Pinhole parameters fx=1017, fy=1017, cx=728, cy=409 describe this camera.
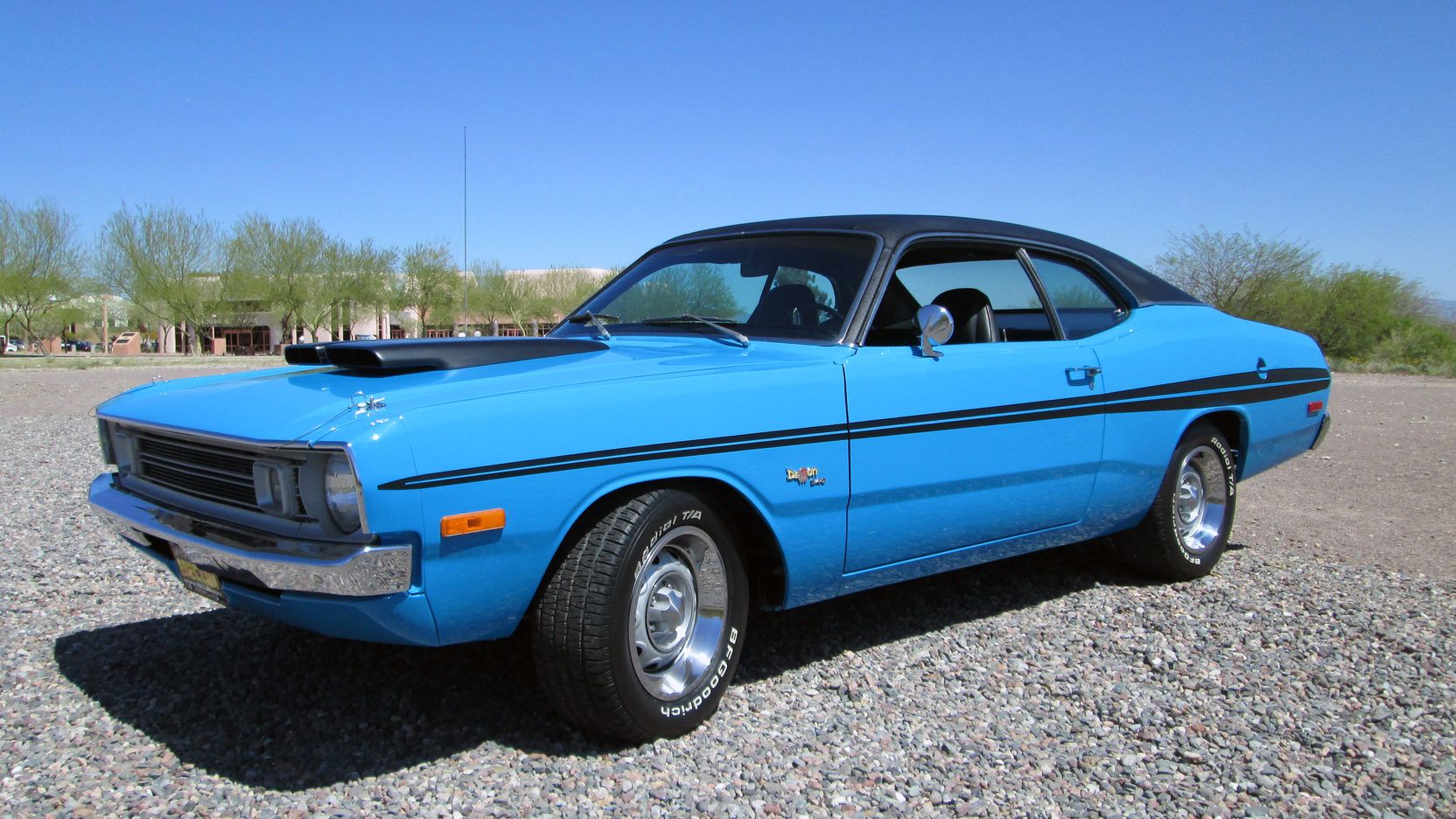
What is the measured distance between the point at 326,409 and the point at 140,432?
37.6 inches

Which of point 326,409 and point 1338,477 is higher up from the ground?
point 326,409

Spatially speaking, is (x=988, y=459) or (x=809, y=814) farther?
(x=988, y=459)

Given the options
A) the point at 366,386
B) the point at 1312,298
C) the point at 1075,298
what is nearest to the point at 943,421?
the point at 1075,298

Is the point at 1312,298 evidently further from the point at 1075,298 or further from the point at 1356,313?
the point at 1075,298

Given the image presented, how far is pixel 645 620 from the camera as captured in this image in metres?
2.80

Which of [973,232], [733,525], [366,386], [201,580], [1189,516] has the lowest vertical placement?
[1189,516]

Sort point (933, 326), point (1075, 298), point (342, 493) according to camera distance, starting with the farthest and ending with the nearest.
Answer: point (1075, 298) < point (933, 326) < point (342, 493)

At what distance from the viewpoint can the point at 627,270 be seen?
4453 mm

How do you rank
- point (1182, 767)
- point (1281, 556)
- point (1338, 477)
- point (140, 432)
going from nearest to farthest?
point (1182, 767) < point (140, 432) < point (1281, 556) < point (1338, 477)

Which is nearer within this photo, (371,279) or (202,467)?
(202,467)

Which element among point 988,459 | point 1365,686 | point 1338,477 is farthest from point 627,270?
point 1338,477

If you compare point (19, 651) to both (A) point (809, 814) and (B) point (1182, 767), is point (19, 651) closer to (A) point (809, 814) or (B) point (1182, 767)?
(A) point (809, 814)

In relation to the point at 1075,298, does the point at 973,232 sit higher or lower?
higher

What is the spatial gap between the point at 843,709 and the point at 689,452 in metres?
0.97
